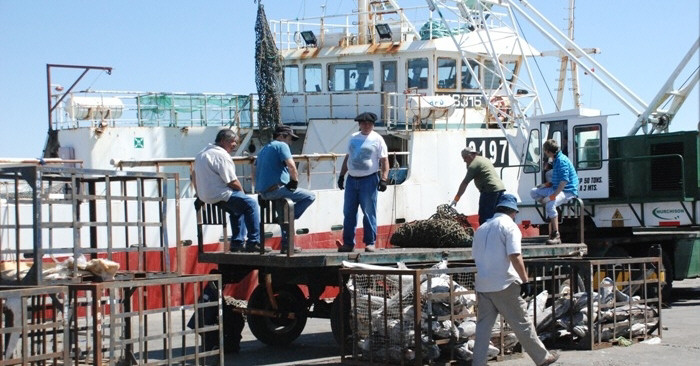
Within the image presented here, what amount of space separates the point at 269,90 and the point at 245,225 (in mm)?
13001

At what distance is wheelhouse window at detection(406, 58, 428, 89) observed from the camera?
25.0 meters

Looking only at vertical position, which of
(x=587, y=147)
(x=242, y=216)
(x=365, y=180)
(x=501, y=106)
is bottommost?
(x=242, y=216)

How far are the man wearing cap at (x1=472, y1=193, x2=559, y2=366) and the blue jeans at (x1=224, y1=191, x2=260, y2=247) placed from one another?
9.61 feet

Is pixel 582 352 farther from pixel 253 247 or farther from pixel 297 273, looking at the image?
pixel 253 247

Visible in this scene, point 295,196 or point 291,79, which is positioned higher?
point 291,79

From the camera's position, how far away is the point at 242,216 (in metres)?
12.2

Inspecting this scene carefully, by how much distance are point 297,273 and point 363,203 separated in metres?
1.06

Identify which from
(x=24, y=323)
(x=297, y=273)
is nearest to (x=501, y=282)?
(x=297, y=273)

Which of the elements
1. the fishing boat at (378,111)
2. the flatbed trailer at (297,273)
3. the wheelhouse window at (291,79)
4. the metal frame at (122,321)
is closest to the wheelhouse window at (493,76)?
the fishing boat at (378,111)

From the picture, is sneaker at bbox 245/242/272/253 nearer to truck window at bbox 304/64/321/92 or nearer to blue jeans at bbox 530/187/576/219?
blue jeans at bbox 530/187/576/219

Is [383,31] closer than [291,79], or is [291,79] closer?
[383,31]

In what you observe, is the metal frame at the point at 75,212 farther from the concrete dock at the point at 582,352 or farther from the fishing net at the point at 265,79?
the fishing net at the point at 265,79

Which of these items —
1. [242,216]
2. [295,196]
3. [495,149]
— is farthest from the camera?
[495,149]

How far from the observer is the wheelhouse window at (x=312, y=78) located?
86.4 feet
